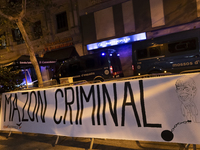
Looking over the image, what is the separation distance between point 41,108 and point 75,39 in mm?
13612

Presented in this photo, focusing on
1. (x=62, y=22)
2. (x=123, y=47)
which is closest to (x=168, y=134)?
(x=123, y=47)

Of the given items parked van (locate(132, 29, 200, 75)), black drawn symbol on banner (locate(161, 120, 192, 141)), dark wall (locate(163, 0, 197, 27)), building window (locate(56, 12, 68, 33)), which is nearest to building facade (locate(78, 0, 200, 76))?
dark wall (locate(163, 0, 197, 27))

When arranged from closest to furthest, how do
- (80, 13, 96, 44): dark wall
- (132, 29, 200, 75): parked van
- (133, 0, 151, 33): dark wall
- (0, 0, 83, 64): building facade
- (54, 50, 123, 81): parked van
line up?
(132, 29, 200, 75): parked van, (54, 50, 123, 81): parked van, (133, 0, 151, 33): dark wall, (80, 13, 96, 44): dark wall, (0, 0, 83, 64): building facade

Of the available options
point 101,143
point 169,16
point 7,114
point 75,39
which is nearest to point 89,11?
point 75,39

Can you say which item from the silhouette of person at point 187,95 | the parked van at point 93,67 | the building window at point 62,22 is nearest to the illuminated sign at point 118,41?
the parked van at point 93,67

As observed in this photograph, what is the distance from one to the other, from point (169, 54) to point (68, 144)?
279 inches

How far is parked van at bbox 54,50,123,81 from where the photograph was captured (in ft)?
34.2

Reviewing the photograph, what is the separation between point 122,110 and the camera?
3.06m

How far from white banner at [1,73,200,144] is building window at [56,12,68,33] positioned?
14571 mm

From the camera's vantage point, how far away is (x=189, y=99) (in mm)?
2543

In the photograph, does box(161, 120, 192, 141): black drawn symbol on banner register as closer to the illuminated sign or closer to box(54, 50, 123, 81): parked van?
box(54, 50, 123, 81): parked van

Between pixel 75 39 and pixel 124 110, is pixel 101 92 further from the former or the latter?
pixel 75 39

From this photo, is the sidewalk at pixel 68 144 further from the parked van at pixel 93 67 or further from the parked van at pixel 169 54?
the parked van at pixel 93 67

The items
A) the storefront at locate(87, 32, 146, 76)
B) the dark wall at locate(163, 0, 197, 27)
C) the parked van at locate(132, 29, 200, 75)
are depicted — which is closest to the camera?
the parked van at locate(132, 29, 200, 75)
